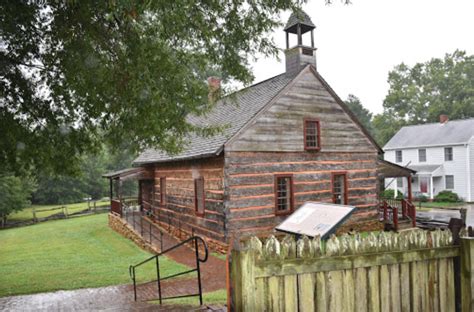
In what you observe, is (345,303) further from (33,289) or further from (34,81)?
(33,289)

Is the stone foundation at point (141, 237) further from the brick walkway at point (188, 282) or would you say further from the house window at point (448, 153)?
the house window at point (448, 153)

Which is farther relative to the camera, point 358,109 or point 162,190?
point 358,109

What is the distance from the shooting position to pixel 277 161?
16.2 m

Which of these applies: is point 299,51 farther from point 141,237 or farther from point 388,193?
point 388,193

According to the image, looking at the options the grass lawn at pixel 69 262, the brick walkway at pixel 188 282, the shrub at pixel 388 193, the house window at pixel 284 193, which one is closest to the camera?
the brick walkway at pixel 188 282

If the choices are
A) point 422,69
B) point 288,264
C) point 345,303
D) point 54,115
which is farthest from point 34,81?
point 422,69

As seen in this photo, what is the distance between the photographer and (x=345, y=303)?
4301mm

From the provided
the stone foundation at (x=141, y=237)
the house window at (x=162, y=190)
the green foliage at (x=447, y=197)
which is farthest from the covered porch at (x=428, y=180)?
the stone foundation at (x=141, y=237)

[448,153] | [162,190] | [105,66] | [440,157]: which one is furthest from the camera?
[440,157]

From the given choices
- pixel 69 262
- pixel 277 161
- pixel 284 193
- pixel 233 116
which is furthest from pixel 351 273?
pixel 233 116

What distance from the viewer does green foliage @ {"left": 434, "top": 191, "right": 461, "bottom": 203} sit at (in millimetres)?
35509

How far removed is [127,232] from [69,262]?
558cm

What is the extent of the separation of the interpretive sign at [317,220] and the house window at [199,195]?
9.28 metres

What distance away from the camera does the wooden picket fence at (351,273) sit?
3816 millimetres
